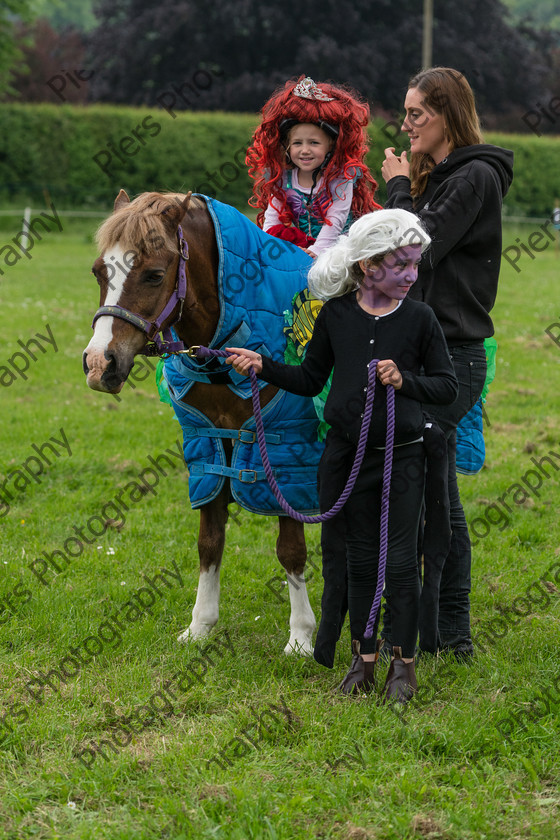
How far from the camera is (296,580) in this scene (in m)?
4.16

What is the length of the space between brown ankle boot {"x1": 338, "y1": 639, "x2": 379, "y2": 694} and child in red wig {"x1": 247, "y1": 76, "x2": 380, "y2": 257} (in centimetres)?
190

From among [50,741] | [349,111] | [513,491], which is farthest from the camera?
[513,491]

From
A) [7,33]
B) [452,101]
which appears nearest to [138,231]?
[452,101]

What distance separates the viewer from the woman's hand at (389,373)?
10.2ft

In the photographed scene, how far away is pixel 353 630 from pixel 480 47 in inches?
1463

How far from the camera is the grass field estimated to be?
277 centimetres

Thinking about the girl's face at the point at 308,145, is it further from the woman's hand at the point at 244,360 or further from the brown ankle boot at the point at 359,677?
the brown ankle boot at the point at 359,677

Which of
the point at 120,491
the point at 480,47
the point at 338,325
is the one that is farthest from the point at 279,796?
the point at 480,47

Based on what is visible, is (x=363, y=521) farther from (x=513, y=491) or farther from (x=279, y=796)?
(x=513, y=491)

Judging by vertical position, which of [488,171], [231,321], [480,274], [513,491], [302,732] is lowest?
[513,491]

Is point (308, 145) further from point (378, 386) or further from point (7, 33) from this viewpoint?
point (7, 33)

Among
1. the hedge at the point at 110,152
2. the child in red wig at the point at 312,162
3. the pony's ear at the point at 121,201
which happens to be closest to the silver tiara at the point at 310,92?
the child in red wig at the point at 312,162

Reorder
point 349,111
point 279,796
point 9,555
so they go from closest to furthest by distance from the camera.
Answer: point 279,796 < point 349,111 < point 9,555

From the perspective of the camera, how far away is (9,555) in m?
5.05
